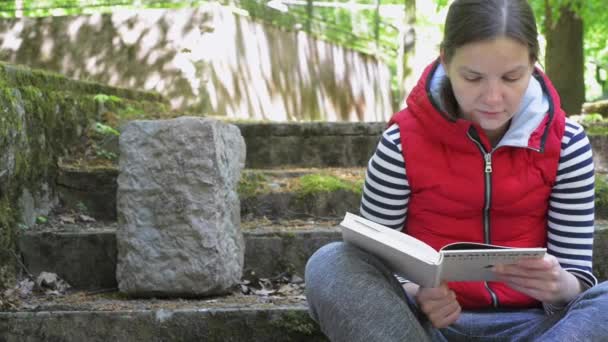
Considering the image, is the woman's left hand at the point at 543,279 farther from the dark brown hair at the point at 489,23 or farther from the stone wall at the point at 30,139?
the stone wall at the point at 30,139

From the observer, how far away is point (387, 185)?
7.48 ft

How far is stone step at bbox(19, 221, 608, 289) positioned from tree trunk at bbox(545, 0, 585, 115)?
5.36m

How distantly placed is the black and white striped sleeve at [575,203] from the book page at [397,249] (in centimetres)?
46

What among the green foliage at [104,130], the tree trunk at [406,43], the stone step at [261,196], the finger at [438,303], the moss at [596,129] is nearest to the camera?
the finger at [438,303]

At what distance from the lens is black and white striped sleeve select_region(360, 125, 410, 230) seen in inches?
89.7


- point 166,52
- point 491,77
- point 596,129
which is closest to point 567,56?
point 596,129

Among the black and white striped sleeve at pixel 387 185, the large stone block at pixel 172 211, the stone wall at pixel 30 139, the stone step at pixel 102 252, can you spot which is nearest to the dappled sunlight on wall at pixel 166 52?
the stone wall at pixel 30 139

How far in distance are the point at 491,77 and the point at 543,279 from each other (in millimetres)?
520

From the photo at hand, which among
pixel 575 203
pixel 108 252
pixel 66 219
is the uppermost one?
pixel 575 203

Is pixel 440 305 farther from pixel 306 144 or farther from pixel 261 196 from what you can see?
pixel 306 144

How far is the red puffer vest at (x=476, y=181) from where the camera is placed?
2229 mm

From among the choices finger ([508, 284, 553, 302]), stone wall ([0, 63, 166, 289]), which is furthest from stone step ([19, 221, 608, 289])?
finger ([508, 284, 553, 302])

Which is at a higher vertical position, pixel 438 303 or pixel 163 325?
pixel 438 303

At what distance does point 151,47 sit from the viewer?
749cm
